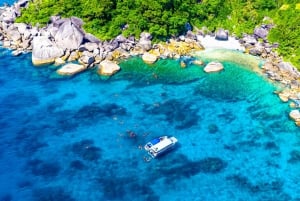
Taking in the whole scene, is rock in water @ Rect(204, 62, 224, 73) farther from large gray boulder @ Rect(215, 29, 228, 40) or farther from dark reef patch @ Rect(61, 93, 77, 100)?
dark reef patch @ Rect(61, 93, 77, 100)

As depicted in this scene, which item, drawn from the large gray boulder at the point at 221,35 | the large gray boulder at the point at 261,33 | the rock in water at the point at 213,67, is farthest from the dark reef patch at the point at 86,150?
the large gray boulder at the point at 261,33

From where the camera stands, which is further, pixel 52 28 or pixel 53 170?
pixel 52 28

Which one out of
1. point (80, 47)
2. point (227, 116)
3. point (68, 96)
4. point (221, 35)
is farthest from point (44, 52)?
point (227, 116)

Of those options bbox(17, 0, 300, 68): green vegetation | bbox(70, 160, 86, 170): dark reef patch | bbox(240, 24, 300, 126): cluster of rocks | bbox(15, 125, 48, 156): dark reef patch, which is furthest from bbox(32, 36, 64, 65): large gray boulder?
bbox(240, 24, 300, 126): cluster of rocks

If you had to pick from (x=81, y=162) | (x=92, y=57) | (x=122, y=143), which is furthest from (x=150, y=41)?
(x=81, y=162)

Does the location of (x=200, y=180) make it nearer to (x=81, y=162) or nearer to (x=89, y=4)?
(x=81, y=162)

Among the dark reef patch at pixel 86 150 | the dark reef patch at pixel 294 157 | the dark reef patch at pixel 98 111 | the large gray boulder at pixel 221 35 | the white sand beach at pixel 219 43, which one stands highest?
the large gray boulder at pixel 221 35

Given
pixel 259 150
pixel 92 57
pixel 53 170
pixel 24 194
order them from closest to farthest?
1. pixel 24 194
2. pixel 53 170
3. pixel 259 150
4. pixel 92 57

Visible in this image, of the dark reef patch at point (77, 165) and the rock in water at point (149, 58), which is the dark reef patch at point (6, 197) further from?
the rock in water at point (149, 58)
